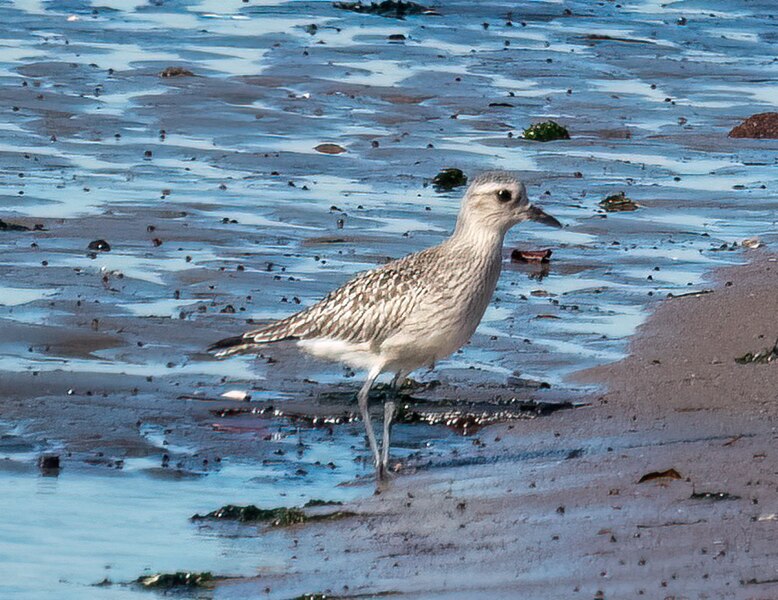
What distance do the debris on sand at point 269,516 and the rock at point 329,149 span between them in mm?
9147

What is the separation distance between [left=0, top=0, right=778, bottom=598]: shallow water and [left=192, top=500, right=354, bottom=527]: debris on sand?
0.61ft

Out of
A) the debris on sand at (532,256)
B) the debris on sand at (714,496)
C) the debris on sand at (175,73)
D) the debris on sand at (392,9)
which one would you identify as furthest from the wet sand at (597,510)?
the debris on sand at (392,9)

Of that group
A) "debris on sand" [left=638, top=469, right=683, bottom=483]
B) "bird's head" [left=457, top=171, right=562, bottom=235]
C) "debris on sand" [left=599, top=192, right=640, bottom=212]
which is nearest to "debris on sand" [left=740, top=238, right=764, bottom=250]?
"debris on sand" [left=599, top=192, right=640, bottom=212]

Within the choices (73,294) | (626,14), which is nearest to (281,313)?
(73,294)

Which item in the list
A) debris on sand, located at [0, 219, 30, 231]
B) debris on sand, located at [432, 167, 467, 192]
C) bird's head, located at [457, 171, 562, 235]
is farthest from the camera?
debris on sand, located at [432, 167, 467, 192]

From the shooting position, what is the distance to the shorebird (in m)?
8.91

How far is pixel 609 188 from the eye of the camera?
15.9 meters

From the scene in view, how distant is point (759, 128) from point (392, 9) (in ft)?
31.8

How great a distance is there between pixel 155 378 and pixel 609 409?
2.54 meters

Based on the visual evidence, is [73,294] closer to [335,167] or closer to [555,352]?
[555,352]

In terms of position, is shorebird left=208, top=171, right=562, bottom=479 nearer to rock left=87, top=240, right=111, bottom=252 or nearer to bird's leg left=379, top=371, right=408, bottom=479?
bird's leg left=379, top=371, right=408, bottom=479

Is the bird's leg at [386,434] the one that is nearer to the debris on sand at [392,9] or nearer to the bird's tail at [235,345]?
the bird's tail at [235,345]

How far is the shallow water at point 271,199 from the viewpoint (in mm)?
8961

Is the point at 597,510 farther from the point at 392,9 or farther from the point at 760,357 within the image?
the point at 392,9
